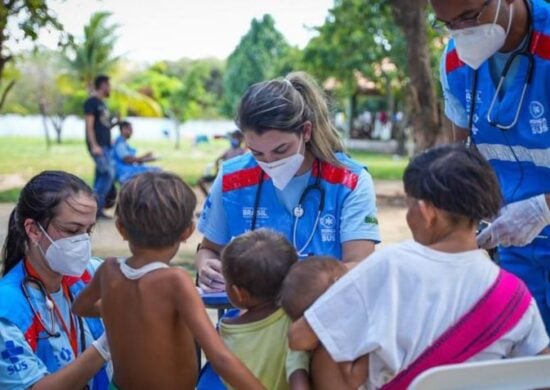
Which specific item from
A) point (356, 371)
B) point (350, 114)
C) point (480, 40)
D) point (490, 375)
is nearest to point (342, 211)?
point (480, 40)

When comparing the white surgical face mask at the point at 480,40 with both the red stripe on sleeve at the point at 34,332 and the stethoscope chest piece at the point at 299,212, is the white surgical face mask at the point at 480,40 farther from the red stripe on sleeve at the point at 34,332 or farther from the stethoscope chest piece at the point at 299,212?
the red stripe on sleeve at the point at 34,332

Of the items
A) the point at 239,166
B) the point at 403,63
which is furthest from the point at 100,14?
the point at 239,166

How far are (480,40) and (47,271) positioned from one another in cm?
164

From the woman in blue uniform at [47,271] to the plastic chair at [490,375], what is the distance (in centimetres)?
117

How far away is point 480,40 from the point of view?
258 centimetres

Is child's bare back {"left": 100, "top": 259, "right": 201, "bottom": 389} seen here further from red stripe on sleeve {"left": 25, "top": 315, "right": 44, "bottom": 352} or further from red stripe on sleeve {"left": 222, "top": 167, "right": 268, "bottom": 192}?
red stripe on sleeve {"left": 222, "top": 167, "right": 268, "bottom": 192}

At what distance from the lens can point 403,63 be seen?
991 inches

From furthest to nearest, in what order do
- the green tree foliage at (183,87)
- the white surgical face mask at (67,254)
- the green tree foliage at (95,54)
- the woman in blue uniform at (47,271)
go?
the green tree foliage at (183,87) < the green tree foliage at (95,54) < the white surgical face mask at (67,254) < the woman in blue uniform at (47,271)

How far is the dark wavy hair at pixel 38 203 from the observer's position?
2629 mm

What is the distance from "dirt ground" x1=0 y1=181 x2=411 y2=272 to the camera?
8.52m

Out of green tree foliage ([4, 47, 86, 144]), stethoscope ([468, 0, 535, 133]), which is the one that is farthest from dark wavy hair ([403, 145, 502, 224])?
green tree foliage ([4, 47, 86, 144])

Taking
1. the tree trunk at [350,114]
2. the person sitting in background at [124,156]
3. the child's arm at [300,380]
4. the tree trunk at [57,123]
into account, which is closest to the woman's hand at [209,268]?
the child's arm at [300,380]

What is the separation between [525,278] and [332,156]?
82cm

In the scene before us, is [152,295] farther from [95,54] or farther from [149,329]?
[95,54]
